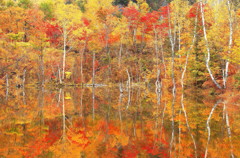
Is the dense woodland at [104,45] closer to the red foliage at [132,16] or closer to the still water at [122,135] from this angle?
the red foliage at [132,16]

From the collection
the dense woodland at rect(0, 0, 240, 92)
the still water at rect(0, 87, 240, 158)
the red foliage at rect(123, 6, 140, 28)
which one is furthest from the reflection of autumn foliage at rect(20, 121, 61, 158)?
the red foliage at rect(123, 6, 140, 28)

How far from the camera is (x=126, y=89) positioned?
30.9 m

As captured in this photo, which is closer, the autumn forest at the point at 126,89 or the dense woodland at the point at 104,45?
the autumn forest at the point at 126,89

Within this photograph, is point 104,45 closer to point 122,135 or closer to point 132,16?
point 132,16

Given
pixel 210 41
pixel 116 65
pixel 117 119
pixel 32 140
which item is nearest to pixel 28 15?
pixel 116 65

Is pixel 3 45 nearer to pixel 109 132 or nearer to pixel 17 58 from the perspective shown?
pixel 17 58

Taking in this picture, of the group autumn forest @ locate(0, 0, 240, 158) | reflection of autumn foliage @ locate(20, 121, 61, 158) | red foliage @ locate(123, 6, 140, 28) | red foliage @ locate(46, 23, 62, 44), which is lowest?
reflection of autumn foliage @ locate(20, 121, 61, 158)

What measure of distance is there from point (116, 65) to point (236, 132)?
30.6 meters

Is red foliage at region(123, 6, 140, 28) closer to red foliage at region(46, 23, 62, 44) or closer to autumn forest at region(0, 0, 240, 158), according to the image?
autumn forest at region(0, 0, 240, 158)

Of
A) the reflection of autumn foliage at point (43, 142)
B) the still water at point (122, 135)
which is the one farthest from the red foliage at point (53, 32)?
the reflection of autumn foliage at point (43, 142)

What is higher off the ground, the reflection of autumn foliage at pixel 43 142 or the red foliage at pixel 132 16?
the red foliage at pixel 132 16

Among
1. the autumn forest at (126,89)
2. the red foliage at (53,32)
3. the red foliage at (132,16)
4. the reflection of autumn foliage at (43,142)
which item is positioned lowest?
the reflection of autumn foliage at (43,142)

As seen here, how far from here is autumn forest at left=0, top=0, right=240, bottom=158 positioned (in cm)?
734

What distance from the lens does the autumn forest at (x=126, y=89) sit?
7.34m
